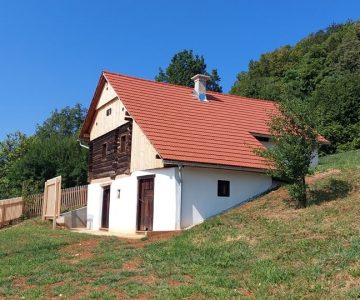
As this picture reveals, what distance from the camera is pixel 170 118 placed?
66.7ft

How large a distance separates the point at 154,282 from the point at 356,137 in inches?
1107

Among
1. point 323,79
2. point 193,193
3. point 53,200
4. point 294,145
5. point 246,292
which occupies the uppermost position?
point 323,79

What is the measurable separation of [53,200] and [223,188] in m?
9.14

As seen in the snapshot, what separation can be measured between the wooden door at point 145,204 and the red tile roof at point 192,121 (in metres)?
1.95

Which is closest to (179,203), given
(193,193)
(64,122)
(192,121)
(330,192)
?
(193,193)

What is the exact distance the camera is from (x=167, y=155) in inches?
680

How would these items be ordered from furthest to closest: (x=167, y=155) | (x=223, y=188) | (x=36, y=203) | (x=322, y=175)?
(x=36, y=203) < (x=223, y=188) < (x=322, y=175) < (x=167, y=155)

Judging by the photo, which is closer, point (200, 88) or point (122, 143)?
point (122, 143)

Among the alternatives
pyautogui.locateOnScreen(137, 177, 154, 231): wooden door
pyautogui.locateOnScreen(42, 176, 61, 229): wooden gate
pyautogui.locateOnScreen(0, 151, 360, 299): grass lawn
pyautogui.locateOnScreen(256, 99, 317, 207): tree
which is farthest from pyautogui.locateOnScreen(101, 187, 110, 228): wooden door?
pyautogui.locateOnScreen(256, 99, 317, 207): tree

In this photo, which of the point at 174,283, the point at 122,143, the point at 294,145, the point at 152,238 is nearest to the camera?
the point at 174,283

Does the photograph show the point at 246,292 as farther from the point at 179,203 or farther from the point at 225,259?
the point at 179,203

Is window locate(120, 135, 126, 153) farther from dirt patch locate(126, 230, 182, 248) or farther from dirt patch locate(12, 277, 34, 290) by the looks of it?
dirt patch locate(12, 277, 34, 290)

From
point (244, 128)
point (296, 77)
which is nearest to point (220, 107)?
point (244, 128)

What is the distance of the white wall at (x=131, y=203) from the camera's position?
17.9 meters
